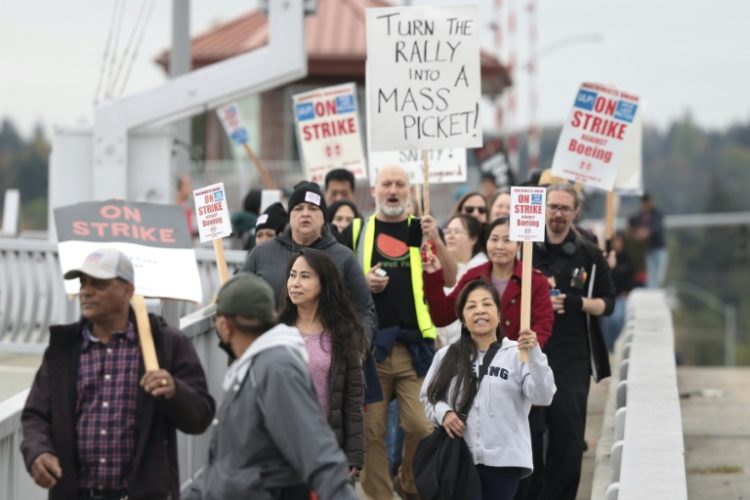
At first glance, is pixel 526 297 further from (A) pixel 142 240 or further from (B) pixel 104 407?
(B) pixel 104 407

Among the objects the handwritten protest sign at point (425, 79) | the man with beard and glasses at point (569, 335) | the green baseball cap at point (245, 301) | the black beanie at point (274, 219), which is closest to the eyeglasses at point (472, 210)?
the handwritten protest sign at point (425, 79)

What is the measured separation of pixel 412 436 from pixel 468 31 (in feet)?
9.78

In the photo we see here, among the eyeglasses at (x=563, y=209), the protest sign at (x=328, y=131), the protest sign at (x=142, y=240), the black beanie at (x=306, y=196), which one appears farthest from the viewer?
the protest sign at (x=328, y=131)

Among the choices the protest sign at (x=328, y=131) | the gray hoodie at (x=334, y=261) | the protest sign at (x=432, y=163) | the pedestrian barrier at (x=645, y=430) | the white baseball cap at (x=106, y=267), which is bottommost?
the pedestrian barrier at (x=645, y=430)

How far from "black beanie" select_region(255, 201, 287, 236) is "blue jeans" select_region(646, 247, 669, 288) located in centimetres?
1476

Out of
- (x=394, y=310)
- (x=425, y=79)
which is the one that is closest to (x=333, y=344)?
(x=394, y=310)

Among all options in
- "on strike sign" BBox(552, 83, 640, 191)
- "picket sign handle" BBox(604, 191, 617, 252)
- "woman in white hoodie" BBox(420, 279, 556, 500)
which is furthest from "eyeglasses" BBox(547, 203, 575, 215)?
"picket sign handle" BBox(604, 191, 617, 252)

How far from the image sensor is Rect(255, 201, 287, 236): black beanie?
33.5ft

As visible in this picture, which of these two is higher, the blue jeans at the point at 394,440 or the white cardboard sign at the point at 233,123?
the white cardboard sign at the point at 233,123

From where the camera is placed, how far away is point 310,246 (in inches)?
350

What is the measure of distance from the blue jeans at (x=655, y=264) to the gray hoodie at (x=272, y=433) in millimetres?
18719

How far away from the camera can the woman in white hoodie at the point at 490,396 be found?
26.7ft

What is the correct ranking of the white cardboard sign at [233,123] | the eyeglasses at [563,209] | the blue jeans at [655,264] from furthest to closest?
the blue jeans at [655,264]
the white cardboard sign at [233,123]
the eyeglasses at [563,209]

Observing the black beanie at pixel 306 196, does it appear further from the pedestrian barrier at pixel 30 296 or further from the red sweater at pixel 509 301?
the pedestrian barrier at pixel 30 296
